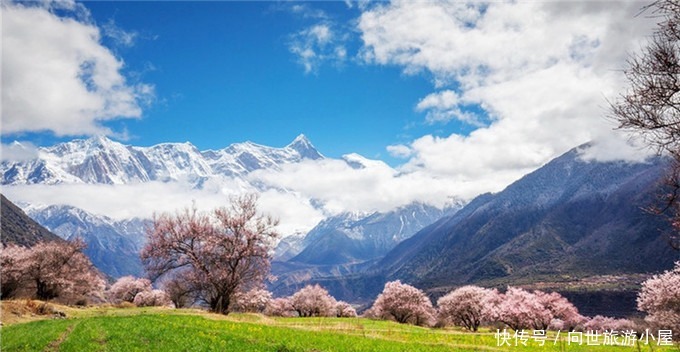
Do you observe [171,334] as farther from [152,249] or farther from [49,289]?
[49,289]

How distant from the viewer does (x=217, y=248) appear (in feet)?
188

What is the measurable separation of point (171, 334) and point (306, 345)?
9.40 meters

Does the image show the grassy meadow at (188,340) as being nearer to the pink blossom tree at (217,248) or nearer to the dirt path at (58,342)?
the dirt path at (58,342)

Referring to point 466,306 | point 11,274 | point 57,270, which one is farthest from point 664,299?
point 11,274

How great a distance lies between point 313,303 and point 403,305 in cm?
4893

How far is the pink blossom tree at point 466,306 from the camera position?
9738cm

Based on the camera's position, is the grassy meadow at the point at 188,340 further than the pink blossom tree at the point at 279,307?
No

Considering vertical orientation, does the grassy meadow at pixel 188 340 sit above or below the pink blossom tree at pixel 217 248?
below

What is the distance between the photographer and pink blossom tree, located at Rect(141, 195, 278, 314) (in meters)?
56.2

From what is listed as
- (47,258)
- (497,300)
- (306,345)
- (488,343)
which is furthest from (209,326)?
(497,300)

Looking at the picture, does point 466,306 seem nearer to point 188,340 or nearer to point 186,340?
point 188,340

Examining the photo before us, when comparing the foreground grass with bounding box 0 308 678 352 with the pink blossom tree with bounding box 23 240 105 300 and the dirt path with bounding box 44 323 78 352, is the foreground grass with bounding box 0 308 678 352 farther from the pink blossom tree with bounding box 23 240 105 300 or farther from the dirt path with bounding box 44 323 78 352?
the pink blossom tree with bounding box 23 240 105 300

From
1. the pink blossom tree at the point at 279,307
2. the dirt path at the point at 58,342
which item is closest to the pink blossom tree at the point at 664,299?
the dirt path at the point at 58,342

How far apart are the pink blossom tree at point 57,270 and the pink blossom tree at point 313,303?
2700 inches
